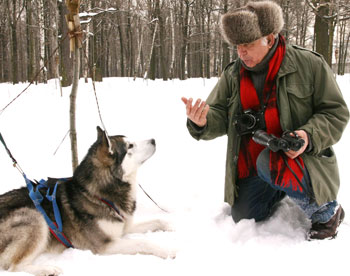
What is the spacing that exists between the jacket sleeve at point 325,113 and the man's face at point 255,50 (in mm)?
411

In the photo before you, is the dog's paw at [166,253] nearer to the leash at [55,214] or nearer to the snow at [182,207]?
the snow at [182,207]

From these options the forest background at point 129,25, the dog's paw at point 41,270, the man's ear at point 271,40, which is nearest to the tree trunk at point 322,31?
the forest background at point 129,25

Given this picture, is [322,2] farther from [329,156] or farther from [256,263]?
[256,263]

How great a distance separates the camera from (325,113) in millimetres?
2301

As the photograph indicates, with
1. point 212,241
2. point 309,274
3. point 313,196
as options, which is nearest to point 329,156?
point 313,196

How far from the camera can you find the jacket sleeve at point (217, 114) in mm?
2662

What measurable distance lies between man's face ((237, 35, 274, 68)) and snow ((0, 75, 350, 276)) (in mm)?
1454

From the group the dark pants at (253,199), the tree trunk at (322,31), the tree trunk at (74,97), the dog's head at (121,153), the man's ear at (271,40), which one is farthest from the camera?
the tree trunk at (322,31)

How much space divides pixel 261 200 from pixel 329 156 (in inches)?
28.1

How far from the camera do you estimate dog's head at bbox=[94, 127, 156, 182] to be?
101 inches

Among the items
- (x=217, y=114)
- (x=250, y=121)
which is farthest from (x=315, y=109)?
(x=217, y=114)

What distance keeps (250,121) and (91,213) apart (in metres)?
1.61

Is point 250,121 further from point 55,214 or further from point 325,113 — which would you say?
point 55,214

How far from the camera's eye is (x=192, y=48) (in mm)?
30719
